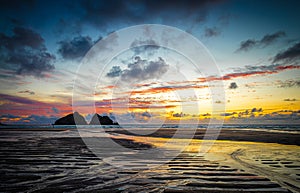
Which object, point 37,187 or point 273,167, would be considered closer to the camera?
point 37,187

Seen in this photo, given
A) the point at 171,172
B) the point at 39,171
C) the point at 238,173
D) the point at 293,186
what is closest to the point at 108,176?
the point at 171,172

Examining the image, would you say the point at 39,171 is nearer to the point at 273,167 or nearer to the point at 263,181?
the point at 263,181

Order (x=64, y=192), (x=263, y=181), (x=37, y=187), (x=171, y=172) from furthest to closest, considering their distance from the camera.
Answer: (x=171, y=172)
(x=263, y=181)
(x=37, y=187)
(x=64, y=192)

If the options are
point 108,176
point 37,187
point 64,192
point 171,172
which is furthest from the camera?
point 171,172

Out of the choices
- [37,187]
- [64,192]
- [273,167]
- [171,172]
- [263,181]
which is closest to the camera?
[64,192]

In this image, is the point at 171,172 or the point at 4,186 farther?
the point at 171,172

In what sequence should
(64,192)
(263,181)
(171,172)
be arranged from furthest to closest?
(171,172) → (263,181) → (64,192)

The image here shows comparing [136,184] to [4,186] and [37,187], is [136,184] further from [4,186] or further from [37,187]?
[4,186]

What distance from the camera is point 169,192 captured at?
6.30 m

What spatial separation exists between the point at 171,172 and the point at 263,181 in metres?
3.79

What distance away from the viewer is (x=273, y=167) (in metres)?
9.98

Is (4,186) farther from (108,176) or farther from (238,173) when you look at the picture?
(238,173)

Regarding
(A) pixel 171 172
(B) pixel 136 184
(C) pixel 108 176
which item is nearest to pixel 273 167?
(A) pixel 171 172

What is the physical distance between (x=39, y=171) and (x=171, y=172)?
6301 mm
